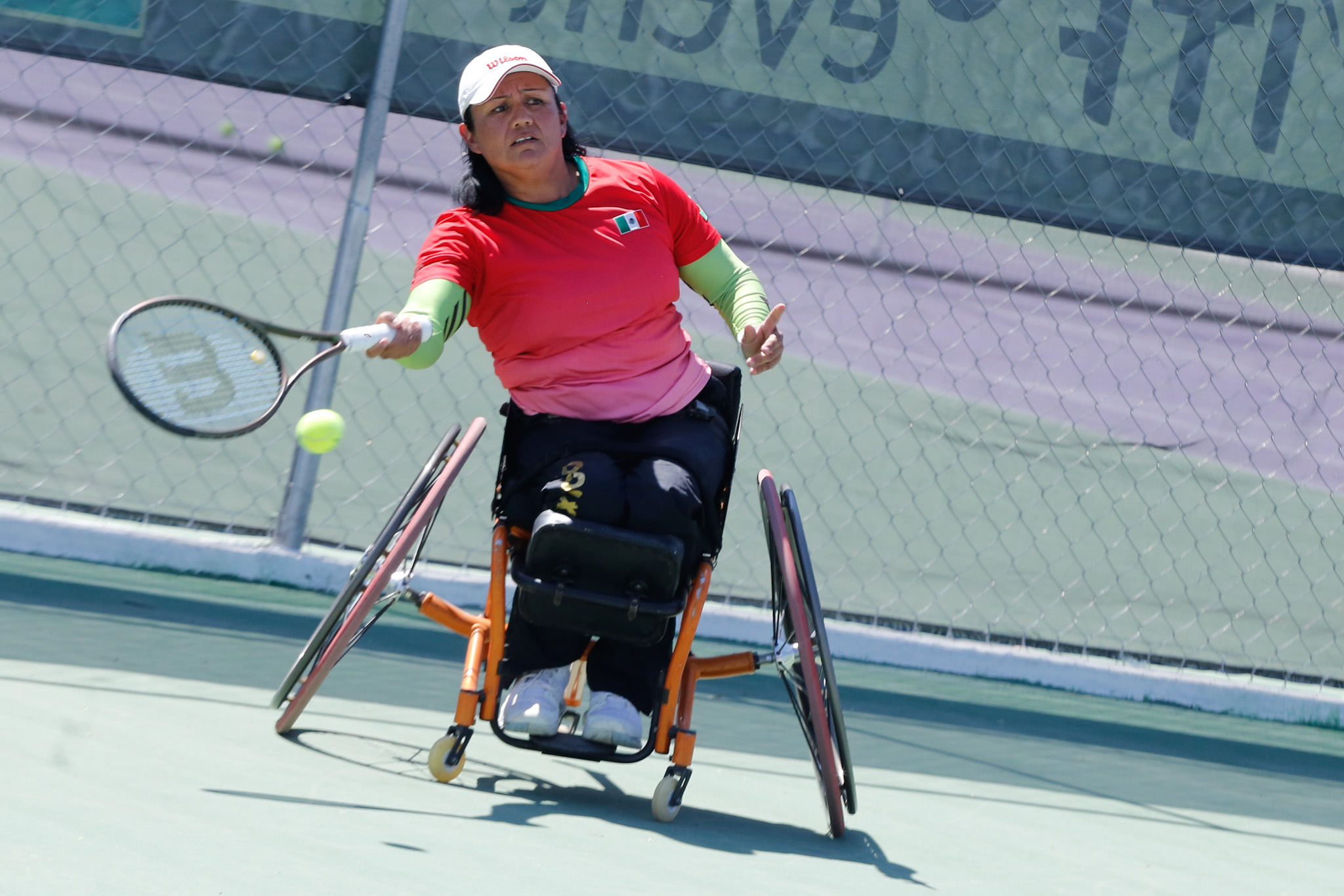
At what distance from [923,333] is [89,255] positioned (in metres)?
2.25

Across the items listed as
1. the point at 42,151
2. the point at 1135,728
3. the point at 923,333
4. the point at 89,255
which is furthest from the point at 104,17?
the point at 1135,728

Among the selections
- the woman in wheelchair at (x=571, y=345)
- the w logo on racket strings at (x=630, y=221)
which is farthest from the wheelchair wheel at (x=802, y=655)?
the w logo on racket strings at (x=630, y=221)

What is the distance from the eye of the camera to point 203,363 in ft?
5.71

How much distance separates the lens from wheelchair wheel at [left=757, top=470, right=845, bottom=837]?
198 cm

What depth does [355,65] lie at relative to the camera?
3.14 m

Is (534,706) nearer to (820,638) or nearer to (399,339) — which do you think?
(820,638)

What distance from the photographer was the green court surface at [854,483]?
3355mm

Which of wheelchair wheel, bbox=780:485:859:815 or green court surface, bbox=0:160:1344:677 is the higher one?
green court surface, bbox=0:160:1344:677

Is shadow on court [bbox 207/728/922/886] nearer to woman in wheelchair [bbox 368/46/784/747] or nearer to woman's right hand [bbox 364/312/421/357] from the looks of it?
woman in wheelchair [bbox 368/46/784/747]

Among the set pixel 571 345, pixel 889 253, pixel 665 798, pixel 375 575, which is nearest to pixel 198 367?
pixel 375 575

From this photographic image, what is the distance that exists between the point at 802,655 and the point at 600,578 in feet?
1.08

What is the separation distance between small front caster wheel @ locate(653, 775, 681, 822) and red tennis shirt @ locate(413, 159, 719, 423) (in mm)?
588

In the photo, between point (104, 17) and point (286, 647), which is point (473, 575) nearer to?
point (286, 647)

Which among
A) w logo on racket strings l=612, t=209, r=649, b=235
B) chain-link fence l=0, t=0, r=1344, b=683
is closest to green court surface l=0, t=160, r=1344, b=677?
chain-link fence l=0, t=0, r=1344, b=683
